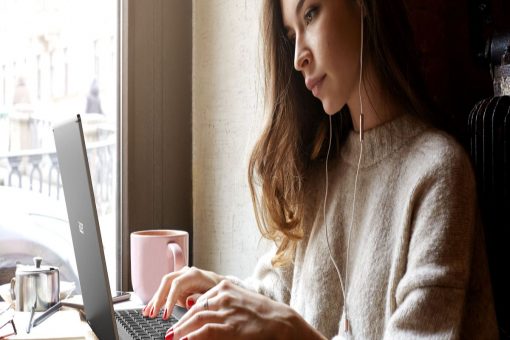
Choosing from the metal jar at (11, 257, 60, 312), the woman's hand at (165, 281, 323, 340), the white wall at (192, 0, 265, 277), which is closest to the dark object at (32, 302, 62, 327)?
the metal jar at (11, 257, 60, 312)

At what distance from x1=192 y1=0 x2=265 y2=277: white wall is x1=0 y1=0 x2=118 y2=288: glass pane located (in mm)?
227

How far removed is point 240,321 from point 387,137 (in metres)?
0.42

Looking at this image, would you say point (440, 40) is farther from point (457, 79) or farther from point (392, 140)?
point (392, 140)

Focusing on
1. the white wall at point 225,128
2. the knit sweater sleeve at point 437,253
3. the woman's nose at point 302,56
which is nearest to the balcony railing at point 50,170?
the white wall at point 225,128

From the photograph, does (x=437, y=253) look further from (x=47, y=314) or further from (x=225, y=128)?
(x=225, y=128)

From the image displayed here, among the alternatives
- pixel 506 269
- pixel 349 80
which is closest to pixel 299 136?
pixel 349 80

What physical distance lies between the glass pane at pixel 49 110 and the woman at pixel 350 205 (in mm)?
519

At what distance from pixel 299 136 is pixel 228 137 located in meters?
0.36

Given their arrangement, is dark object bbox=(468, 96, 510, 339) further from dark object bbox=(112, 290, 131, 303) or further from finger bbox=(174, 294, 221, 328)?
dark object bbox=(112, 290, 131, 303)

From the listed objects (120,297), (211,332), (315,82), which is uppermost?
(315,82)

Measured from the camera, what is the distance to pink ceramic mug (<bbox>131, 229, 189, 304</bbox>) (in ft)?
4.21

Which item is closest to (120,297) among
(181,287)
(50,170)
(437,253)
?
(181,287)

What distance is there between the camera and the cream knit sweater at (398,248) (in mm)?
841

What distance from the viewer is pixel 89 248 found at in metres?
0.92
